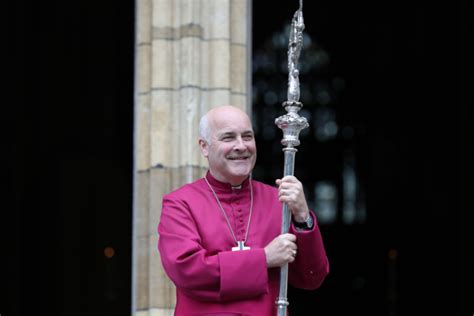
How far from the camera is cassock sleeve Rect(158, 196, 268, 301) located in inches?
161

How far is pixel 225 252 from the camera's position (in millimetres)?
4141

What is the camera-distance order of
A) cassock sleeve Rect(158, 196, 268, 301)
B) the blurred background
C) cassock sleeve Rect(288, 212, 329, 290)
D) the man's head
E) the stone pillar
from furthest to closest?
the blurred background
the stone pillar
the man's head
cassock sleeve Rect(288, 212, 329, 290)
cassock sleeve Rect(158, 196, 268, 301)

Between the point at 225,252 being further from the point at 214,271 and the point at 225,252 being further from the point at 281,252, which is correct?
the point at 281,252

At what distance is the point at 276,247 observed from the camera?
4.14 metres


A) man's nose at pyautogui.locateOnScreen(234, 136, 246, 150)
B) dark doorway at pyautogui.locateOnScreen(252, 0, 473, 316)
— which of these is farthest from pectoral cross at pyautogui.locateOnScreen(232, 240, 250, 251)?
dark doorway at pyautogui.locateOnScreen(252, 0, 473, 316)

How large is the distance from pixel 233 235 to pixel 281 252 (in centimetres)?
28

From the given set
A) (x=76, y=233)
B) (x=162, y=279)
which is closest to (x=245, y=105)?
(x=162, y=279)

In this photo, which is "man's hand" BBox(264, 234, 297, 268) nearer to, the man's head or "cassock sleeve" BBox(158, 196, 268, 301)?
"cassock sleeve" BBox(158, 196, 268, 301)

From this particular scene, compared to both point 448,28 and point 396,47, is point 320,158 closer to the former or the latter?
point 396,47

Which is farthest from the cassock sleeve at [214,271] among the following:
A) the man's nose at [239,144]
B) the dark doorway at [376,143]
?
the dark doorway at [376,143]

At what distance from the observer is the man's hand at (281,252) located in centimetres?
412

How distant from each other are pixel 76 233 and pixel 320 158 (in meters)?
3.57

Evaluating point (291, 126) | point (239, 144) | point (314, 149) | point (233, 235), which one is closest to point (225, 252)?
point (233, 235)

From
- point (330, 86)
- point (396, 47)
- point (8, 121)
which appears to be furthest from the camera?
point (330, 86)
